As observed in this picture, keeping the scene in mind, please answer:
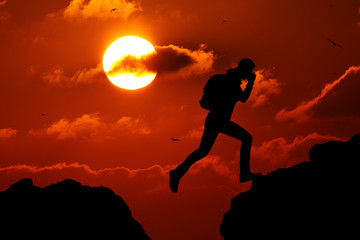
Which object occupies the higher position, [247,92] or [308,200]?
[247,92]

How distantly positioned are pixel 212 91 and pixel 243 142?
5.25 feet

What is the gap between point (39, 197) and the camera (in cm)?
1245

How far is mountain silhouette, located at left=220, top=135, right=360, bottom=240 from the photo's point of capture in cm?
918

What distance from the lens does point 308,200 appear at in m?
9.73

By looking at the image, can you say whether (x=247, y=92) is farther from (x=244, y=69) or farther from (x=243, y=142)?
(x=243, y=142)

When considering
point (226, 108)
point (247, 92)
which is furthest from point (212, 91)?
point (247, 92)

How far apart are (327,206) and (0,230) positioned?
8.65 m

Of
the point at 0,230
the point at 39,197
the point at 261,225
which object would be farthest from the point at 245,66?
the point at 0,230

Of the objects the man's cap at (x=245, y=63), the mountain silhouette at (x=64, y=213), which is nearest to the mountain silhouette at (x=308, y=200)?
the man's cap at (x=245, y=63)

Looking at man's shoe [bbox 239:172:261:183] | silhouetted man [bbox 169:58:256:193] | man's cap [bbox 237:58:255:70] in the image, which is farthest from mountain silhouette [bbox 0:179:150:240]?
man's cap [bbox 237:58:255:70]

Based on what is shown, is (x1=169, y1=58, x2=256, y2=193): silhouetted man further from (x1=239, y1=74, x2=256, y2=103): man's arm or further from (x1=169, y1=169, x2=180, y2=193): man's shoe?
(x1=169, y1=169, x2=180, y2=193): man's shoe

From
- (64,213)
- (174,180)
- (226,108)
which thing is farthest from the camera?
(64,213)

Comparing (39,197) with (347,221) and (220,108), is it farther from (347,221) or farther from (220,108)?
(347,221)

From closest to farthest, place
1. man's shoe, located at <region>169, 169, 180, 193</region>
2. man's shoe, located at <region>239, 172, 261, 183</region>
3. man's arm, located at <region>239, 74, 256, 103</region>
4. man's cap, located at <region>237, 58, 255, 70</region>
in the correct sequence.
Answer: man's cap, located at <region>237, 58, 255, 70</region> → man's arm, located at <region>239, 74, 256, 103</region> → man's shoe, located at <region>239, 172, 261, 183</region> → man's shoe, located at <region>169, 169, 180, 193</region>
